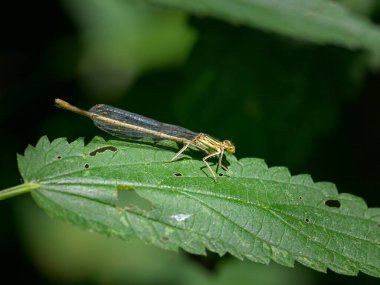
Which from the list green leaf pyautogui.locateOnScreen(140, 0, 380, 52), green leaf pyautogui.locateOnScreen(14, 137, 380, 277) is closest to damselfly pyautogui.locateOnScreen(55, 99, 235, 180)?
green leaf pyautogui.locateOnScreen(14, 137, 380, 277)

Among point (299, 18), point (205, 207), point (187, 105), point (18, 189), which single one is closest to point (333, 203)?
point (205, 207)

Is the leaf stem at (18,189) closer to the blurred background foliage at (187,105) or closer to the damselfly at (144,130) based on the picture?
the damselfly at (144,130)

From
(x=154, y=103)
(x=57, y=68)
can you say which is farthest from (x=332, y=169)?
(x=57, y=68)

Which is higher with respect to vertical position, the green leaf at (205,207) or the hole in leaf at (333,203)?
the hole in leaf at (333,203)

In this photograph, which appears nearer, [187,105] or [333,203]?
[333,203]

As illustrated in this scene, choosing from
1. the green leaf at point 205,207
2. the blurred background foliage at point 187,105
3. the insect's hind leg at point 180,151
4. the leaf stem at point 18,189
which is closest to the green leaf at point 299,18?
the blurred background foliage at point 187,105

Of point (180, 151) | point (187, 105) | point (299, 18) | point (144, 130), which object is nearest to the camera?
point (180, 151)

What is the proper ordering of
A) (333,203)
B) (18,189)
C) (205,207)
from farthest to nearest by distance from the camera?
(333,203), (205,207), (18,189)

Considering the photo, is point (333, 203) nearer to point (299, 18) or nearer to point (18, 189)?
point (18, 189)
